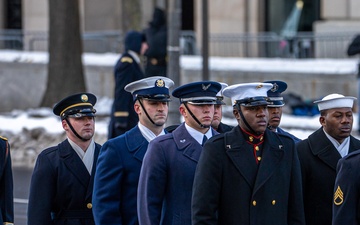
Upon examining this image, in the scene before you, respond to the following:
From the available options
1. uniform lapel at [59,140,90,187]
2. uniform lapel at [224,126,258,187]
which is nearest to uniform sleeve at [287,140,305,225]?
uniform lapel at [224,126,258,187]

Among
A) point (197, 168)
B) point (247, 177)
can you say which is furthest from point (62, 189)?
point (247, 177)

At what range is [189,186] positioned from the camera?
21.3 ft

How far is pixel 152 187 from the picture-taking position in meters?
6.48

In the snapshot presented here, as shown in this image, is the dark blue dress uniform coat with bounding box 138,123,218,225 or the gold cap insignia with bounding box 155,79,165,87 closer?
the dark blue dress uniform coat with bounding box 138,123,218,225

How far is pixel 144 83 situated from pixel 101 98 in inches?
609

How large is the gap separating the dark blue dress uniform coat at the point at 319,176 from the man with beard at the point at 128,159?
3.66 feet

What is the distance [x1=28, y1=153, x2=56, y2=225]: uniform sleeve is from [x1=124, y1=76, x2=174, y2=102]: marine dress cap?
0.88 metres

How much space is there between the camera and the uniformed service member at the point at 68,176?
23.2ft

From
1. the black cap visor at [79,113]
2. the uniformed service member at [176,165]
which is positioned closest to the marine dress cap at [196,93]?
the uniformed service member at [176,165]

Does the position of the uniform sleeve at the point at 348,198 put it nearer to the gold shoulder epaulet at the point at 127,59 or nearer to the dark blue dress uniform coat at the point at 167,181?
the dark blue dress uniform coat at the point at 167,181

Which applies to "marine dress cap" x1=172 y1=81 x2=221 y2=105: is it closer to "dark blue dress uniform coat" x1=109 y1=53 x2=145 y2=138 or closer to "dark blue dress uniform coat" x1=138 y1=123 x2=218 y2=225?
"dark blue dress uniform coat" x1=138 y1=123 x2=218 y2=225

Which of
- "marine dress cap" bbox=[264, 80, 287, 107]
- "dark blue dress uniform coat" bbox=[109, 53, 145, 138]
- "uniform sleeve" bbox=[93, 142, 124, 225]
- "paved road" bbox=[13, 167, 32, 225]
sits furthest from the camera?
"paved road" bbox=[13, 167, 32, 225]

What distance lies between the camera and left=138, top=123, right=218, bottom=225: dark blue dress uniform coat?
6.47m

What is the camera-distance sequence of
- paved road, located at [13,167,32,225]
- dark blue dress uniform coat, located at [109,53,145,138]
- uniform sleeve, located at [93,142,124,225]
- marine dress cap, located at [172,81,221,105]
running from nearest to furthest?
marine dress cap, located at [172,81,221,105]
uniform sleeve, located at [93,142,124,225]
dark blue dress uniform coat, located at [109,53,145,138]
paved road, located at [13,167,32,225]
